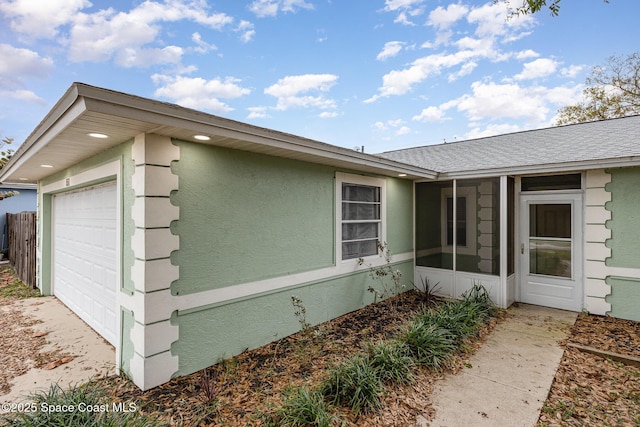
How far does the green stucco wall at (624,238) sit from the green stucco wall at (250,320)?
4436mm

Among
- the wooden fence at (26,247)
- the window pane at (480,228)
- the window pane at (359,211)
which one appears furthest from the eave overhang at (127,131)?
the wooden fence at (26,247)

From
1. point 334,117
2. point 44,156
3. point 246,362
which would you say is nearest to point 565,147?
point 246,362

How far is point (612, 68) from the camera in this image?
1358cm

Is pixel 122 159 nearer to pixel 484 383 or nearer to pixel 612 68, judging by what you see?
pixel 484 383

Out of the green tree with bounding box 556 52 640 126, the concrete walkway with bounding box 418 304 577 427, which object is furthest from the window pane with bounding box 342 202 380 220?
the green tree with bounding box 556 52 640 126

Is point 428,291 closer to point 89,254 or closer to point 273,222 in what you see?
point 273,222

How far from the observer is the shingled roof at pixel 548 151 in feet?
16.4

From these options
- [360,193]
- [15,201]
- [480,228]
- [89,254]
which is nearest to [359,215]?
[360,193]

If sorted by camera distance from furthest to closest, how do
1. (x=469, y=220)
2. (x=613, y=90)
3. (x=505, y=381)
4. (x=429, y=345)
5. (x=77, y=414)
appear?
(x=613, y=90), (x=469, y=220), (x=429, y=345), (x=505, y=381), (x=77, y=414)

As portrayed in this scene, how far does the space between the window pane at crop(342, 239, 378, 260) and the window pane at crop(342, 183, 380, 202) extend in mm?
836

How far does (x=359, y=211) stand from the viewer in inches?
227

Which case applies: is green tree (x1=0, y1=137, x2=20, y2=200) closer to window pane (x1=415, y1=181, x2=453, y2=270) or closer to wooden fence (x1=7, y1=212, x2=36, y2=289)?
wooden fence (x1=7, y1=212, x2=36, y2=289)

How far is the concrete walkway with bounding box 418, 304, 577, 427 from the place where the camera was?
2.71 m

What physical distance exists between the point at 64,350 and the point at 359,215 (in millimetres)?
4942
